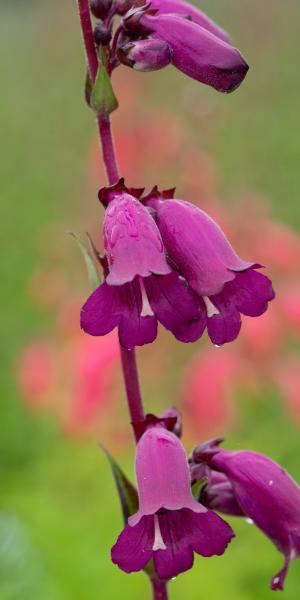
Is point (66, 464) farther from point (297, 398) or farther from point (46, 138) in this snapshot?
point (46, 138)

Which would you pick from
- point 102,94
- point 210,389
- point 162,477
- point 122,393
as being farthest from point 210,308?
point 122,393

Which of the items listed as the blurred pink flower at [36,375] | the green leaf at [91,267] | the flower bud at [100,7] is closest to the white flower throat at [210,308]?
the green leaf at [91,267]

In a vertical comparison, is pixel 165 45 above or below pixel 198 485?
above

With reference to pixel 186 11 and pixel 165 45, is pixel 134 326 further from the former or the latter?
pixel 186 11

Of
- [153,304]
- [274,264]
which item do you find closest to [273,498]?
[153,304]

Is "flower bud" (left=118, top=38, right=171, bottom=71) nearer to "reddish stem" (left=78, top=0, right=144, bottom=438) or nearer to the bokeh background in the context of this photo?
"reddish stem" (left=78, top=0, right=144, bottom=438)

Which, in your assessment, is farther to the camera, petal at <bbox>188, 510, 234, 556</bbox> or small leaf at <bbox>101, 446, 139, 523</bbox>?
small leaf at <bbox>101, 446, 139, 523</bbox>

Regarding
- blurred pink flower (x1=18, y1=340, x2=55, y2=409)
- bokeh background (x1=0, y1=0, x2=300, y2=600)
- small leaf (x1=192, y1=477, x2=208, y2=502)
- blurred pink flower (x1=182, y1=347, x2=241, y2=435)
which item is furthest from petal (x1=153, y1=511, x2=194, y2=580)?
blurred pink flower (x1=18, y1=340, x2=55, y2=409)
